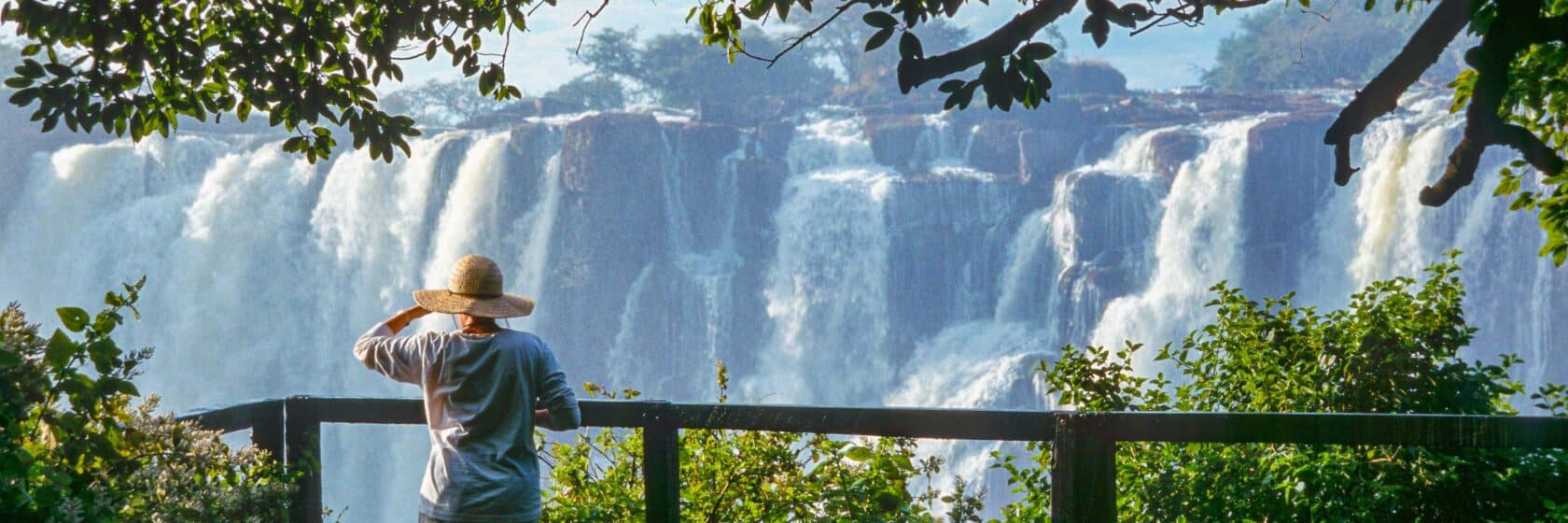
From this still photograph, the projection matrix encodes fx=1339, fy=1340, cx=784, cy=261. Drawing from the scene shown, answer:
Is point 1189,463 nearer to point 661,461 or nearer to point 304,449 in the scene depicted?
point 661,461

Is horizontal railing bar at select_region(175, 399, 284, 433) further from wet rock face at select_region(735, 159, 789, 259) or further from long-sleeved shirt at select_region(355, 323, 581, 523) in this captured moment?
wet rock face at select_region(735, 159, 789, 259)

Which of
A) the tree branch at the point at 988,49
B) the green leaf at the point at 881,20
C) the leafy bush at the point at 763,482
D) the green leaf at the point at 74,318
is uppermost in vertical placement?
the green leaf at the point at 881,20

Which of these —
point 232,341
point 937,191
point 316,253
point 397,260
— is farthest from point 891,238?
point 232,341

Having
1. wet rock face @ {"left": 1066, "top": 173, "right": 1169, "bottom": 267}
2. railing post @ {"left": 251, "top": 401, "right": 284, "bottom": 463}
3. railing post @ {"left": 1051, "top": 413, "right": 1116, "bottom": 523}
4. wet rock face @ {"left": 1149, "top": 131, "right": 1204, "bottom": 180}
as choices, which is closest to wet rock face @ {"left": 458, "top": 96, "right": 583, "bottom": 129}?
wet rock face @ {"left": 1066, "top": 173, "right": 1169, "bottom": 267}

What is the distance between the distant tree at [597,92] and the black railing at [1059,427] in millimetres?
46867

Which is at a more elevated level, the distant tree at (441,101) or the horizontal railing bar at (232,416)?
the distant tree at (441,101)

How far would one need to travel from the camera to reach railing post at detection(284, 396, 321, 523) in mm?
3727

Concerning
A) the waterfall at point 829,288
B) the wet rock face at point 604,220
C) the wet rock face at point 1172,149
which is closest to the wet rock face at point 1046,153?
the waterfall at point 829,288

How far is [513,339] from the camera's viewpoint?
3078mm

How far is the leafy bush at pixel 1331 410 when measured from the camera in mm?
3230

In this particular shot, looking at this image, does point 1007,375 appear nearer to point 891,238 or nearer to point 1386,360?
point 891,238

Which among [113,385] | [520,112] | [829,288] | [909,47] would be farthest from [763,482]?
[520,112]

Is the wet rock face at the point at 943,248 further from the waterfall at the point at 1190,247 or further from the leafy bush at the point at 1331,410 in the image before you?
the leafy bush at the point at 1331,410

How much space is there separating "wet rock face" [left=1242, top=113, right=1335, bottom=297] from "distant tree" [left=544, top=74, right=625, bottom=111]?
27128 mm
